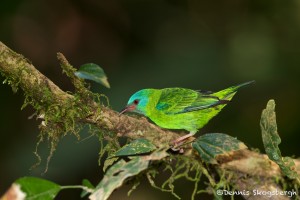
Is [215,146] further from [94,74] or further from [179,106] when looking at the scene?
[179,106]

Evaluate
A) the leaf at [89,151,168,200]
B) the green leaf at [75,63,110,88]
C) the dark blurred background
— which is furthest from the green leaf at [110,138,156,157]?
the dark blurred background

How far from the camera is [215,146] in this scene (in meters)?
2.38

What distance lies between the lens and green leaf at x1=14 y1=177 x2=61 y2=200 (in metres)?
2.03

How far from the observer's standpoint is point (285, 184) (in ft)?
8.98

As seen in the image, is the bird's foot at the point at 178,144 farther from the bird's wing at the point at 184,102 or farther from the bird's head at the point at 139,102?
the bird's head at the point at 139,102

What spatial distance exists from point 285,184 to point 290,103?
3140mm

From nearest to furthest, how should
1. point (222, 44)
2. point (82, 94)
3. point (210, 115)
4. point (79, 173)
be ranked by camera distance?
point (82, 94), point (210, 115), point (79, 173), point (222, 44)

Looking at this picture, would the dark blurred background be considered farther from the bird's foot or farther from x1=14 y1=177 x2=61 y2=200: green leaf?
x1=14 y1=177 x2=61 y2=200: green leaf

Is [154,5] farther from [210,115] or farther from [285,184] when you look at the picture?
[285,184]

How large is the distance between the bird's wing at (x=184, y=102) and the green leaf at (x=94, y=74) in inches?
45.3

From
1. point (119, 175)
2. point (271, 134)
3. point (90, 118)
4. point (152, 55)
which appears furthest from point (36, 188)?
point (152, 55)

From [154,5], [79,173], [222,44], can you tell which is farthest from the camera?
[154,5]

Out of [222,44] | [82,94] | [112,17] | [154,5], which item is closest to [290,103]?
[222,44]

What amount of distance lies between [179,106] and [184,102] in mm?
48
